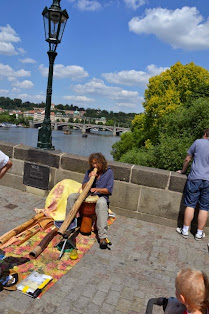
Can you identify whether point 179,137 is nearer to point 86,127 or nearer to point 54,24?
point 54,24

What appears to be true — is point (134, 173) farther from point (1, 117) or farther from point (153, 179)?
point (1, 117)

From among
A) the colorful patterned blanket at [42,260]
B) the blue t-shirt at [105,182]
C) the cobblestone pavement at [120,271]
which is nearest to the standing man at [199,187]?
the cobblestone pavement at [120,271]

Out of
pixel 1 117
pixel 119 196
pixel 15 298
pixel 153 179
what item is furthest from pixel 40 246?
pixel 1 117

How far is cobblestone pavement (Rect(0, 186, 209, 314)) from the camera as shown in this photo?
2621mm

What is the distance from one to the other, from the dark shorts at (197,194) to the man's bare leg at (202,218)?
65 mm

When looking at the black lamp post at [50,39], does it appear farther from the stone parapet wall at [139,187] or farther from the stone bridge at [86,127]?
the stone bridge at [86,127]

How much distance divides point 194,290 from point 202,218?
2763mm

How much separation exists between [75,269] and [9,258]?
849 millimetres

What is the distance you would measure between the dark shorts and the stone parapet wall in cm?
33

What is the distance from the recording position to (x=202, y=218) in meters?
4.23

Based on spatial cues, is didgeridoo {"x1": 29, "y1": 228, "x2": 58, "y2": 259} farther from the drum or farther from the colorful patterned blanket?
the drum

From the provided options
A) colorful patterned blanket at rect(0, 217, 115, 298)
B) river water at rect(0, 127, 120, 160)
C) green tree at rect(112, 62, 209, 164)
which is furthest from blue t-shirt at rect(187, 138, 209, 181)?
river water at rect(0, 127, 120, 160)

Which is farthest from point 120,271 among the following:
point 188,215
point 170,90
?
point 170,90

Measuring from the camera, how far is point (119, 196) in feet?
16.5
